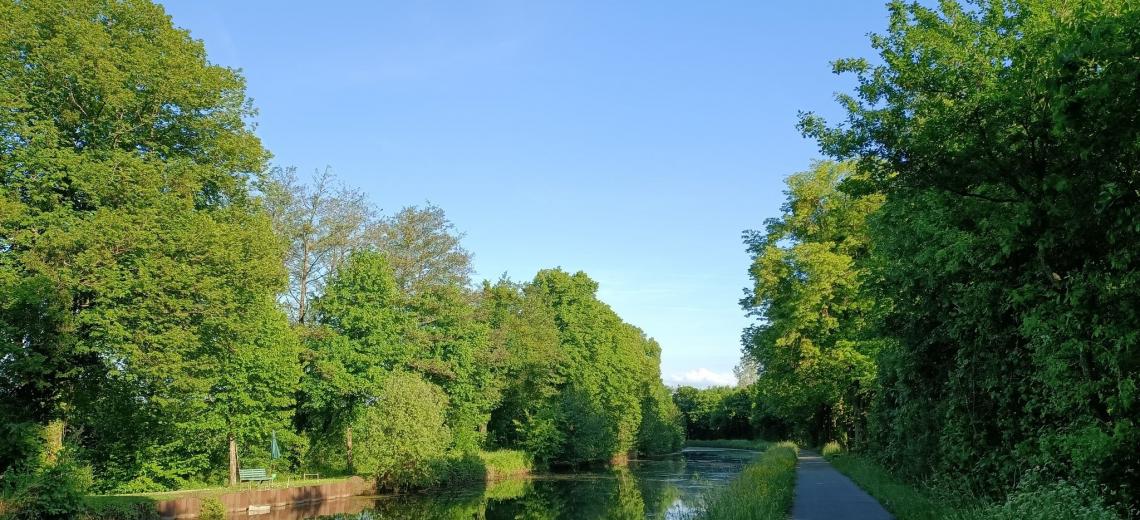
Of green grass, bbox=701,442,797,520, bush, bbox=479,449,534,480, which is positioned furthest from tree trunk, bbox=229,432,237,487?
green grass, bbox=701,442,797,520

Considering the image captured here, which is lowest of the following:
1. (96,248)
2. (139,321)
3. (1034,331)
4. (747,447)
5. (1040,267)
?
(747,447)

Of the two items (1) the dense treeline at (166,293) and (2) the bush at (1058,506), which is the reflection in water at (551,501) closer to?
(1) the dense treeline at (166,293)

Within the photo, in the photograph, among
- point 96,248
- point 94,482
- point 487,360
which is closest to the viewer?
point 96,248

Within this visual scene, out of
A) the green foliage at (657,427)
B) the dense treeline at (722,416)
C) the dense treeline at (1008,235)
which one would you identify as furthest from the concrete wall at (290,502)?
the dense treeline at (722,416)

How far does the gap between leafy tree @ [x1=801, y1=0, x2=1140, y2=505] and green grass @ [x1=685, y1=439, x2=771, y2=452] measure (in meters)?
56.7

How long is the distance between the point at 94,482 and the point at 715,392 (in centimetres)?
11036

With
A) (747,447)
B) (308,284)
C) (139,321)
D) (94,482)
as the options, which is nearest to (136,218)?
(139,321)

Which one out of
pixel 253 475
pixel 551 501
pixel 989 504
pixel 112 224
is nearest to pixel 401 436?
pixel 551 501

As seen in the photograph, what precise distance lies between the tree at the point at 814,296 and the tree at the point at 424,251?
15.2 m

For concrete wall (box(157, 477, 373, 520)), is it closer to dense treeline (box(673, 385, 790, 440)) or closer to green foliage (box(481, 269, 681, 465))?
green foliage (box(481, 269, 681, 465))

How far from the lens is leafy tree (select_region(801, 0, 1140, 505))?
771 centimetres

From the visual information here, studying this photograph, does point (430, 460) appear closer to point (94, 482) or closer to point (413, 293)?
point (413, 293)

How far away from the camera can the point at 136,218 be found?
21.0m

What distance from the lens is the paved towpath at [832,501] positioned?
47.1 ft
